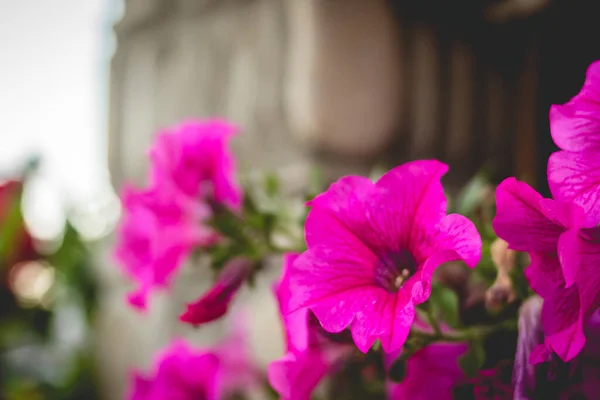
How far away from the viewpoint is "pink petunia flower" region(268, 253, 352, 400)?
34cm

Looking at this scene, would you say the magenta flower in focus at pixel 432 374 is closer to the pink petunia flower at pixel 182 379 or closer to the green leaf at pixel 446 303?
the green leaf at pixel 446 303

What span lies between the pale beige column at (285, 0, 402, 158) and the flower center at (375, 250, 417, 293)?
1.31ft

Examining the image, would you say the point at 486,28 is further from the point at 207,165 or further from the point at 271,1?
the point at 207,165

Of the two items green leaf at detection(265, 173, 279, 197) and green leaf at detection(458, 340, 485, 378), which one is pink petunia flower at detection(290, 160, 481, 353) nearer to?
green leaf at detection(458, 340, 485, 378)

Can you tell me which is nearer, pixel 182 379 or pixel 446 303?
pixel 446 303

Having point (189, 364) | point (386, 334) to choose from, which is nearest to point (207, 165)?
point (189, 364)

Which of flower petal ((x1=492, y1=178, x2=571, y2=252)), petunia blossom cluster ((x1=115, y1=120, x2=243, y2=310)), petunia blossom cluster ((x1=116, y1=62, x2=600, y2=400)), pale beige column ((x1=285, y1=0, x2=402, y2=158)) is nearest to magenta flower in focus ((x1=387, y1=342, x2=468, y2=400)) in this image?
petunia blossom cluster ((x1=116, y1=62, x2=600, y2=400))

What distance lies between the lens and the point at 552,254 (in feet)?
0.97

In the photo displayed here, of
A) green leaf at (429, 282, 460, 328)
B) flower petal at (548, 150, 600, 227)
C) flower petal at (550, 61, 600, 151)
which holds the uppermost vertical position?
flower petal at (550, 61, 600, 151)

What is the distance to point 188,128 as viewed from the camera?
1.76ft

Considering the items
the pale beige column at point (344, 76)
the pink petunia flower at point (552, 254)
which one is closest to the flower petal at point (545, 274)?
the pink petunia flower at point (552, 254)

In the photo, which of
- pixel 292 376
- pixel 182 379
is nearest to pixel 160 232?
pixel 182 379

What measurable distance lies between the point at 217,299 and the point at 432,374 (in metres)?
0.14

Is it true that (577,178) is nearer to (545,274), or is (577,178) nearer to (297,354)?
(545,274)
